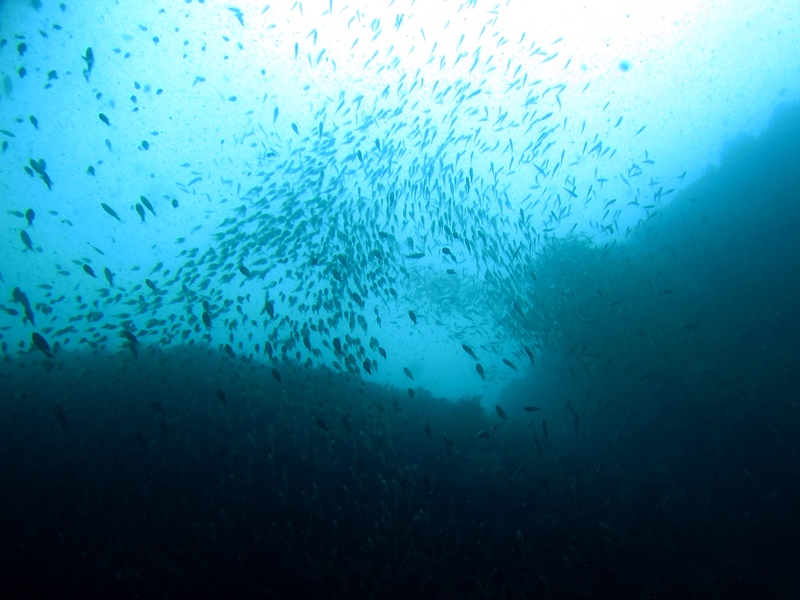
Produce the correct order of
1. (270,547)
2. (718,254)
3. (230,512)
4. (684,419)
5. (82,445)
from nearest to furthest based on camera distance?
(270,547), (230,512), (82,445), (684,419), (718,254)

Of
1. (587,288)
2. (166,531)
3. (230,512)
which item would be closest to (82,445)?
(166,531)

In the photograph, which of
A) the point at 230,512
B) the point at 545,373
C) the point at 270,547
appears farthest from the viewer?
the point at 545,373

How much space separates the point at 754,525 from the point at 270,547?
10.4 m

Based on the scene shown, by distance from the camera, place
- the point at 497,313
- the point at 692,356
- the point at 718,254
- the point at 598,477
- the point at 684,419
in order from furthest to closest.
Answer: the point at 497,313, the point at 718,254, the point at 692,356, the point at 684,419, the point at 598,477

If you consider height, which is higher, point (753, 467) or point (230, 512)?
point (230, 512)

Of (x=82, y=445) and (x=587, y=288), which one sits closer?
(x=82, y=445)

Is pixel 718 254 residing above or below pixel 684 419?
above

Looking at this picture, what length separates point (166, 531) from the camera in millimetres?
6965

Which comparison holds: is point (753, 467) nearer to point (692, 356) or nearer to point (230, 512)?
point (692, 356)

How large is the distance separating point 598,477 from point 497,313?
1666cm

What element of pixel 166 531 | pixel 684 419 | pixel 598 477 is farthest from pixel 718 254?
pixel 166 531

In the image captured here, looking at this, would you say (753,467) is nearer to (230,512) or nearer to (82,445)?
(230,512)

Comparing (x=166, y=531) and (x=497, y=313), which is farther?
(x=497, y=313)

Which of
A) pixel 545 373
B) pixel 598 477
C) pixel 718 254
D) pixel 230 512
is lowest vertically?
pixel 598 477
